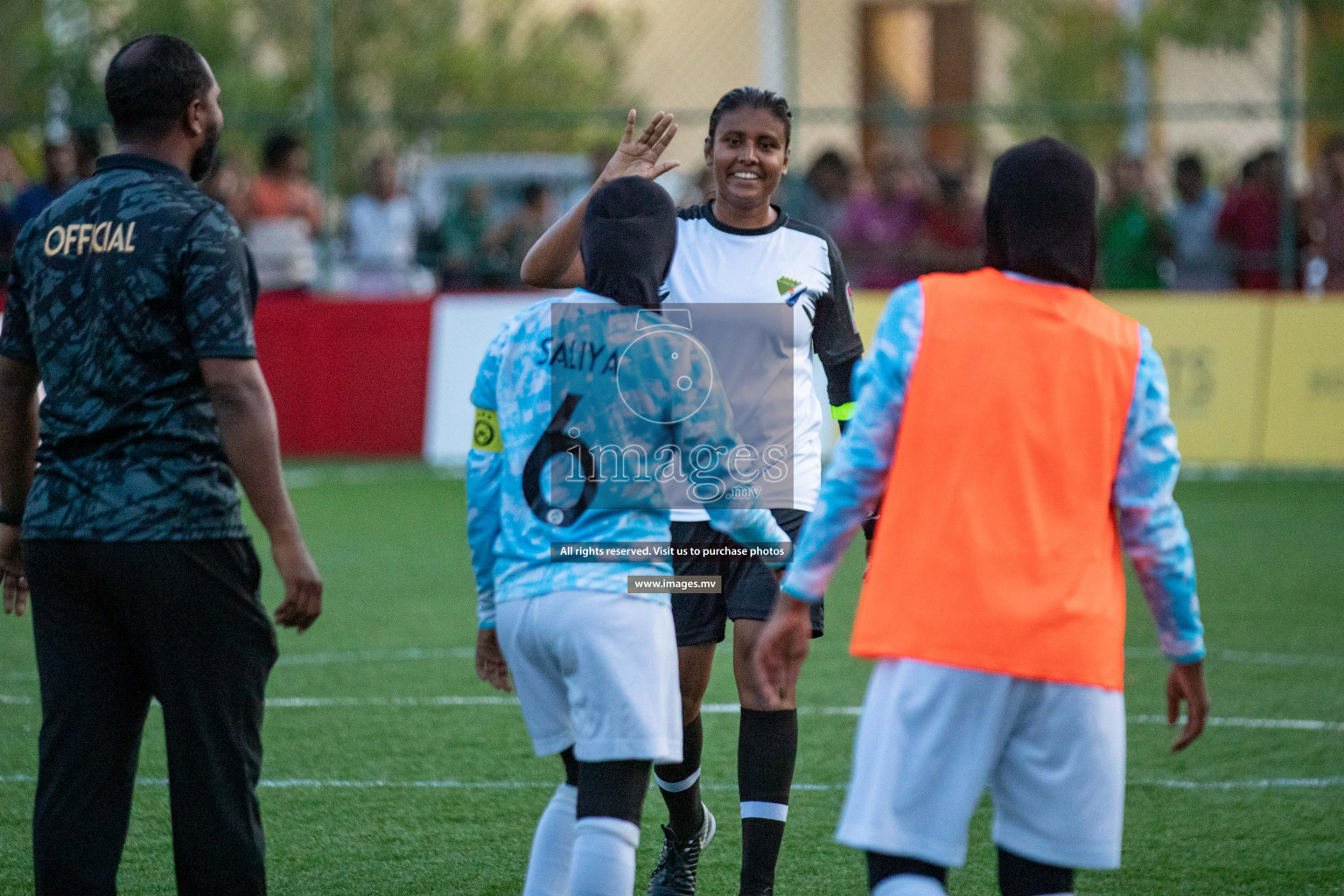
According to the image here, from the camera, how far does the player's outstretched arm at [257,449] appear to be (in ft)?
12.0

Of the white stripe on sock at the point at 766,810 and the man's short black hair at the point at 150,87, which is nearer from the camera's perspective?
the man's short black hair at the point at 150,87

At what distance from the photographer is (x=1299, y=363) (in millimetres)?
14367

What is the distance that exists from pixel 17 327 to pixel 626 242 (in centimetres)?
143

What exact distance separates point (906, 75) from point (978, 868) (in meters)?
22.3

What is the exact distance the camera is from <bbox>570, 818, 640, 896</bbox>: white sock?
3723mm

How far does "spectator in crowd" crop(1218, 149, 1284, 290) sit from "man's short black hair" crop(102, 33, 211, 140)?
13481 millimetres

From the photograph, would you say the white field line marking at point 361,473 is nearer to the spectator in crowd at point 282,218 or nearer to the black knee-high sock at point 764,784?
the spectator in crowd at point 282,218

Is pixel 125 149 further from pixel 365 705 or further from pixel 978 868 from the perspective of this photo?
pixel 365 705

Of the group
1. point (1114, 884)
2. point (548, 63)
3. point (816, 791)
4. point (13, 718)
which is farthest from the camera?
point (548, 63)

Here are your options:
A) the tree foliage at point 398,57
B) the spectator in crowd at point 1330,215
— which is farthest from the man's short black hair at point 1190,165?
the tree foliage at point 398,57

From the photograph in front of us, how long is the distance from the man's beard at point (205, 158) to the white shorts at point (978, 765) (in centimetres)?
194

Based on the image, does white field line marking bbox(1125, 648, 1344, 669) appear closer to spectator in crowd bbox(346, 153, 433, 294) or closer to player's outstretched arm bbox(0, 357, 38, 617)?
player's outstretched arm bbox(0, 357, 38, 617)

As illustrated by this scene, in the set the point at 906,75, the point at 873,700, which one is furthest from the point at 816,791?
the point at 906,75

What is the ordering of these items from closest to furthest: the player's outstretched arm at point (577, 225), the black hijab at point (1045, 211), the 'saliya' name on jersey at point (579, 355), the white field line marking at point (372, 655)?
the black hijab at point (1045, 211)
the 'saliya' name on jersey at point (579, 355)
the player's outstretched arm at point (577, 225)
the white field line marking at point (372, 655)
